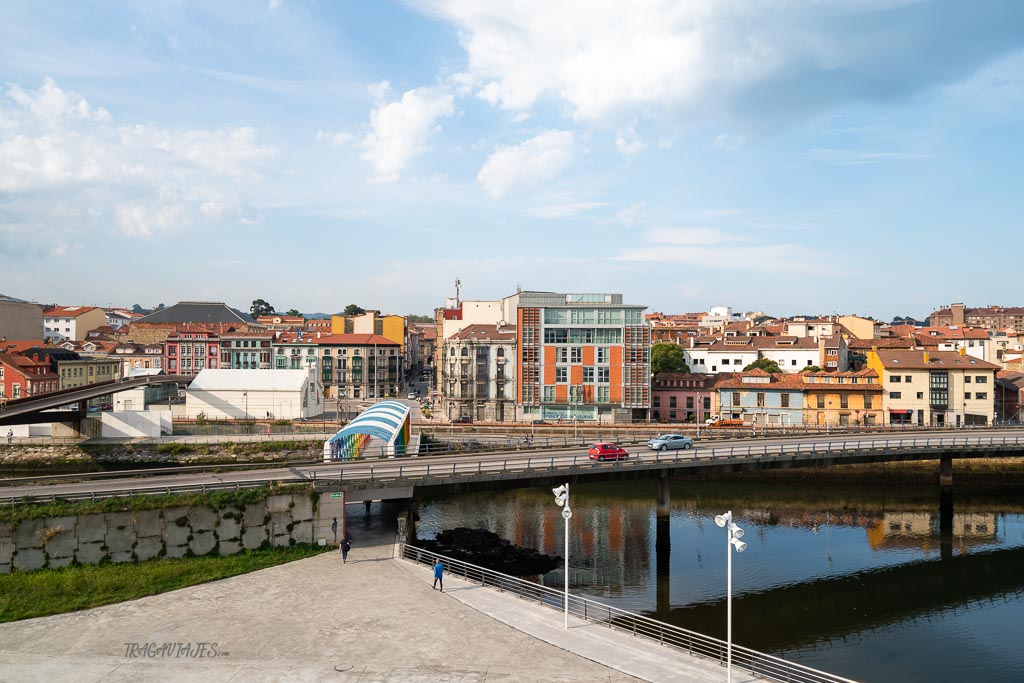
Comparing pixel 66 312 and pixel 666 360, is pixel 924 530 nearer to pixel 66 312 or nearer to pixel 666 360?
pixel 666 360

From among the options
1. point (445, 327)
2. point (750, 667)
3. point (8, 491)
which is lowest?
point (750, 667)

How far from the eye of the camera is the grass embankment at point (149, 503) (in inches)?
1369

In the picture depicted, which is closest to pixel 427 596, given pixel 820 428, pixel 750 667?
pixel 750 667

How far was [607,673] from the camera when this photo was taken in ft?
77.7

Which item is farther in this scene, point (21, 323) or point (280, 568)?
point (21, 323)

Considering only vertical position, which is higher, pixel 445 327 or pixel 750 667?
pixel 445 327

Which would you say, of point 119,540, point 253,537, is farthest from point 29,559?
point 253,537

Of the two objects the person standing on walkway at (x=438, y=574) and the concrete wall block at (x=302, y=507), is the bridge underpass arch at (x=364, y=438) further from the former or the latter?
the person standing on walkway at (x=438, y=574)

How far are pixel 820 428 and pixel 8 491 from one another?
236 feet

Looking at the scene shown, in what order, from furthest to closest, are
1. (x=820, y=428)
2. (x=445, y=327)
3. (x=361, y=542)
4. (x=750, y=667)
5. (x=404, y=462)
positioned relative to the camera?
(x=445, y=327) → (x=820, y=428) → (x=404, y=462) → (x=361, y=542) → (x=750, y=667)

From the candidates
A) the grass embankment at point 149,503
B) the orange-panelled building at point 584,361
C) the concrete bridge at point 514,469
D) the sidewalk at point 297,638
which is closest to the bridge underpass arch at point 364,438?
the concrete bridge at point 514,469

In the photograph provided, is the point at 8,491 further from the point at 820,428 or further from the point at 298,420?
the point at 820,428

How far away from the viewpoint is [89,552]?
115 ft

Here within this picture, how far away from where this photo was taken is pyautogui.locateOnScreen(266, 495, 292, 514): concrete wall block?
125ft
